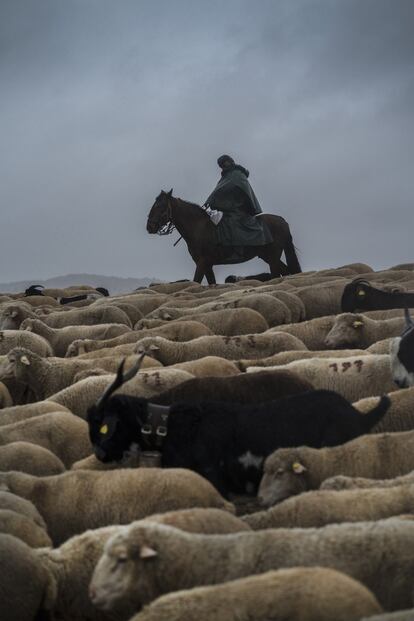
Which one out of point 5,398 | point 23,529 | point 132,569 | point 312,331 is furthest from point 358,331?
point 132,569

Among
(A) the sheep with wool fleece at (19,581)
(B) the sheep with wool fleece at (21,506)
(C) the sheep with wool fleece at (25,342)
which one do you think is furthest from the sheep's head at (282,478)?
(C) the sheep with wool fleece at (25,342)

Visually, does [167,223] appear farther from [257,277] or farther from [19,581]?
[19,581]

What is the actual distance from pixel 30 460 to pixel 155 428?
40.1 inches

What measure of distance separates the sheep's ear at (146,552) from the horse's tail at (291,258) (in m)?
19.9

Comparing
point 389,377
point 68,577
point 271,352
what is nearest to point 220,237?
point 271,352

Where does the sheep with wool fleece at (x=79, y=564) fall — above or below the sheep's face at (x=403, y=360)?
below

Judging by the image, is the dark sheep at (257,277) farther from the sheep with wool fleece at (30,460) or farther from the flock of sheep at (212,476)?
the sheep with wool fleece at (30,460)

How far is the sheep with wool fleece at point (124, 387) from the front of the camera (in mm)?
10484

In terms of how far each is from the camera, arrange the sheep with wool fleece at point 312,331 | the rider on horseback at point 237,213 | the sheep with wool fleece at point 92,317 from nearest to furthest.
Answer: the sheep with wool fleece at point 312,331 → the sheep with wool fleece at point 92,317 → the rider on horseback at point 237,213

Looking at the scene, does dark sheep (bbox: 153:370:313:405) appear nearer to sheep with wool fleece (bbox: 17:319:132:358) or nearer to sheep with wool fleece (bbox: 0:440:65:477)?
sheep with wool fleece (bbox: 0:440:65:477)

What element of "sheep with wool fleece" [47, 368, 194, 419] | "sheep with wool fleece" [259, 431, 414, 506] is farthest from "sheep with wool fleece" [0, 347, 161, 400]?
"sheep with wool fleece" [259, 431, 414, 506]

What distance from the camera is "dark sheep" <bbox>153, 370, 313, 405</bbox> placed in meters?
9.60

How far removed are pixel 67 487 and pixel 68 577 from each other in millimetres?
1228

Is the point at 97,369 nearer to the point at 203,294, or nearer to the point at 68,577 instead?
the point at 68,577
